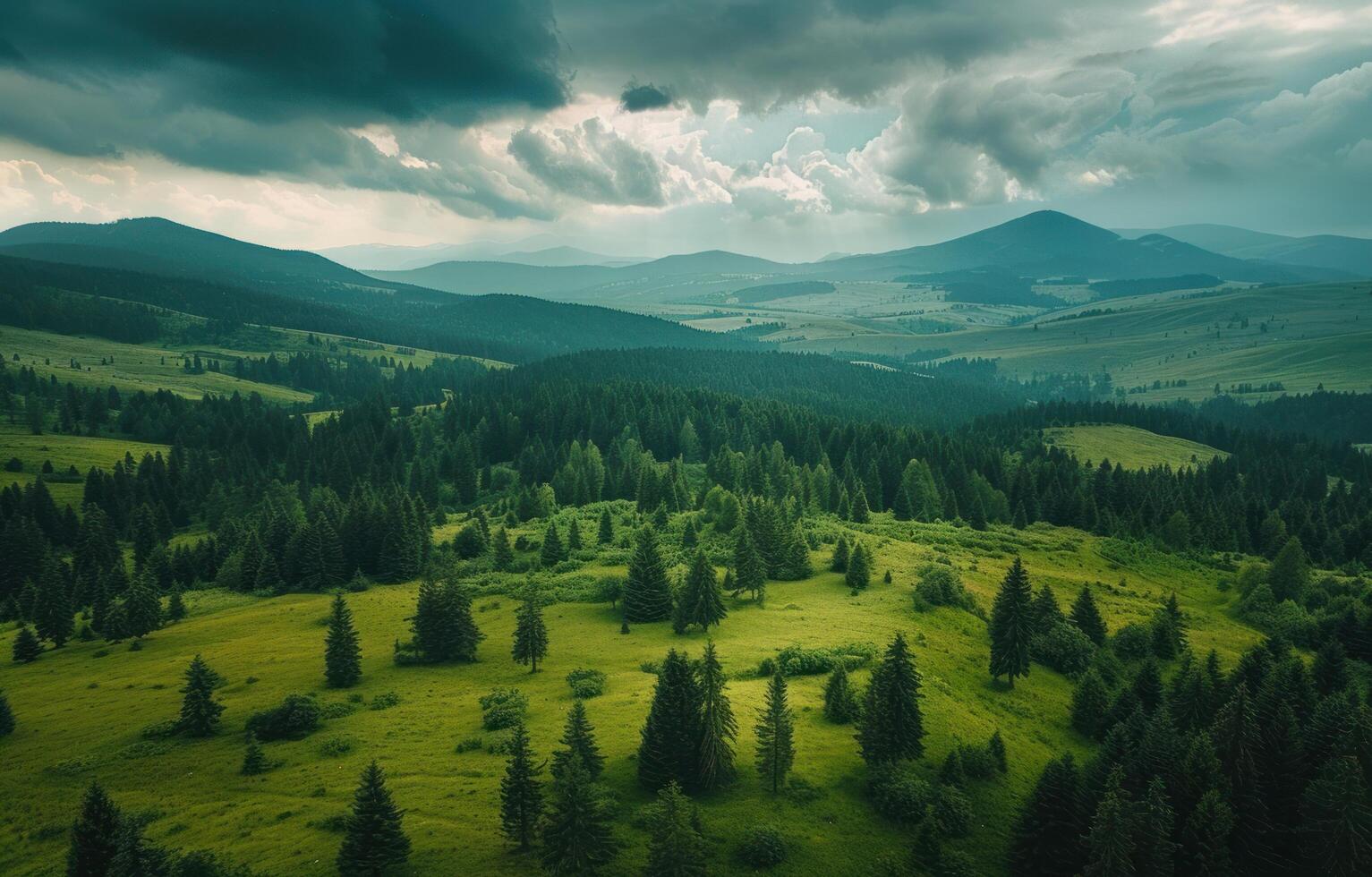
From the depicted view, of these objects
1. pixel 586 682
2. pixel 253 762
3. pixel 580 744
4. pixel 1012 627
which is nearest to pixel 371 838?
pixel 580 744

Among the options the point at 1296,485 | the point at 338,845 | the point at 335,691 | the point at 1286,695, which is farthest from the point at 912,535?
the point at 1296,485

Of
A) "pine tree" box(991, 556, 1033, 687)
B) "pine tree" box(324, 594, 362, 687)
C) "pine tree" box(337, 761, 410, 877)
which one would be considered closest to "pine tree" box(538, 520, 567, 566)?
"pine tree" box(324, 594, 362, 687)

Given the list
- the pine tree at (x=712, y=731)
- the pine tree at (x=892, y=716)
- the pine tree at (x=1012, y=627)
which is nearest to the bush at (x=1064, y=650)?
the pine tree at (x=1012, y=627)

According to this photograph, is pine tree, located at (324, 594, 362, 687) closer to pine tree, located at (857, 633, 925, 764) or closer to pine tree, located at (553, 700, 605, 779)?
pine tree, located at (553, 700, 605, 779)

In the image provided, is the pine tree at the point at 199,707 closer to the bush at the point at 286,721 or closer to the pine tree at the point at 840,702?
the bush at the point at 286,721

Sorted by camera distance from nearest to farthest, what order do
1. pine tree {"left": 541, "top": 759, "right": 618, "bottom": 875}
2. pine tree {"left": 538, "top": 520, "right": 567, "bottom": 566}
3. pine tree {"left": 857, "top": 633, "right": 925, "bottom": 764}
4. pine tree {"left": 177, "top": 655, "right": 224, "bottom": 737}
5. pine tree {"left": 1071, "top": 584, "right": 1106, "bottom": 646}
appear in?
pine tree {"left": 541, "top": 759, "right": 618, "bottom": 875}
pine tree {"left": 857, "top": 633, "right": 925, "bottom": 764}
pine tree {"left": 177, "top": 655, "right": 224, "bottom": 737}
pine tree {"left": 1071, "top": 584, "right": 1106, "bottom": 646}
pine tree {"left": 538, "top": 520, "right": 567, "bottom": 566}

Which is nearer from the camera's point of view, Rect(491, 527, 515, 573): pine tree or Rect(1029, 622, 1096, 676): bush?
Rect(1029, 622, 1096, 676): bush
